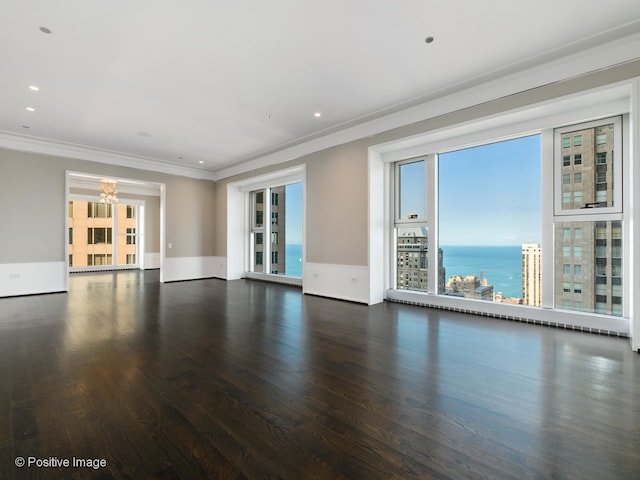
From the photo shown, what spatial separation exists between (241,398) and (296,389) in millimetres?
403

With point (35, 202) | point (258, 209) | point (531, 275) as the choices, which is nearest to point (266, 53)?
point (531, 275)

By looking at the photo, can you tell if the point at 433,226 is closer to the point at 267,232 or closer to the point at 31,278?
the point at 267,232

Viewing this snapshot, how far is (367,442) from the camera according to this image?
1660 mm

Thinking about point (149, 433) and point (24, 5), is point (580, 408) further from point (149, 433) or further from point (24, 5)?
point (24, 5)

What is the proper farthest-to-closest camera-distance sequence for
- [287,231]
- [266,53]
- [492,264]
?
[287,231]
[492,264]
[266,53]

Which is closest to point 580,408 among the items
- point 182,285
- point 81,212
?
point 182,285

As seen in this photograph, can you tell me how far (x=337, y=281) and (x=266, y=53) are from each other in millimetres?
3955

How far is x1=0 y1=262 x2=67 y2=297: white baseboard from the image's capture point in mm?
6064

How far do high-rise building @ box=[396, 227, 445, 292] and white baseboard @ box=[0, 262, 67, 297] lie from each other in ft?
23.8

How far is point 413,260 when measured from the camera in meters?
5.51

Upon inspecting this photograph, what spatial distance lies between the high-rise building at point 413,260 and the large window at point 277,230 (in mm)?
2786

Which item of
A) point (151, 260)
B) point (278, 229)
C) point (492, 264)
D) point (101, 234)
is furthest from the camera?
point (151, 260)

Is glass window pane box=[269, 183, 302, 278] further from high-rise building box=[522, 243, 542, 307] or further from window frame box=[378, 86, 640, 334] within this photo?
high-rise building box=[522, 243, 542, 307]

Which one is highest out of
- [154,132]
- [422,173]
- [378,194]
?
[154,132]
